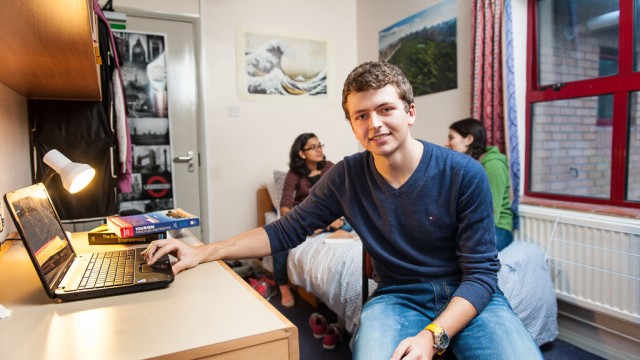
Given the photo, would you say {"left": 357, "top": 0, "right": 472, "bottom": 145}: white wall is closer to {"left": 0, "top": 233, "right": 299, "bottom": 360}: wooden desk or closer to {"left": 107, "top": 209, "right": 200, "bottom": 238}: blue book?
{"left": 107, "top": 209, "right": 200, "bottom": 238}: blue book

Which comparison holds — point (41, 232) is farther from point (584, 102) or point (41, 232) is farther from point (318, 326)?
point (584, 102)

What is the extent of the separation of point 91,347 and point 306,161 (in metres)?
2.51

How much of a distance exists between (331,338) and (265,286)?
892 millimetres

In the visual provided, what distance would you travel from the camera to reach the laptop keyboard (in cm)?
97

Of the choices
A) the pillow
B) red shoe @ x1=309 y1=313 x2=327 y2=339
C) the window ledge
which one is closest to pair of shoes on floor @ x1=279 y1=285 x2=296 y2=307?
red shoe @ x1=309 y1=313 x2=327 y2=339

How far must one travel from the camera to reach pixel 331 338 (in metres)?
2.22

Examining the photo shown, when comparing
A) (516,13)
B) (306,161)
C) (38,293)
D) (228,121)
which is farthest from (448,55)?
(38,293)

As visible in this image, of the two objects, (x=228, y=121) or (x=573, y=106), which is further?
(x=228, y=121)

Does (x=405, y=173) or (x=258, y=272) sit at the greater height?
(x=405, y=173)

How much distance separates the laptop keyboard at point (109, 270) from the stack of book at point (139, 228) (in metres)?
0.09

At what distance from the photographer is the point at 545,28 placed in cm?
263

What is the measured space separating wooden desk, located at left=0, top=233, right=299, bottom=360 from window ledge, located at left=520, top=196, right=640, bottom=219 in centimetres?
195

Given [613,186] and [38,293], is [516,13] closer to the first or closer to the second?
[613,186]

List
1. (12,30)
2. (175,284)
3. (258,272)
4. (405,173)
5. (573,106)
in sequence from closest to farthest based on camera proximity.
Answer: (12,30) → (175,284) → (405,173) → (573,106) → (258,272)
